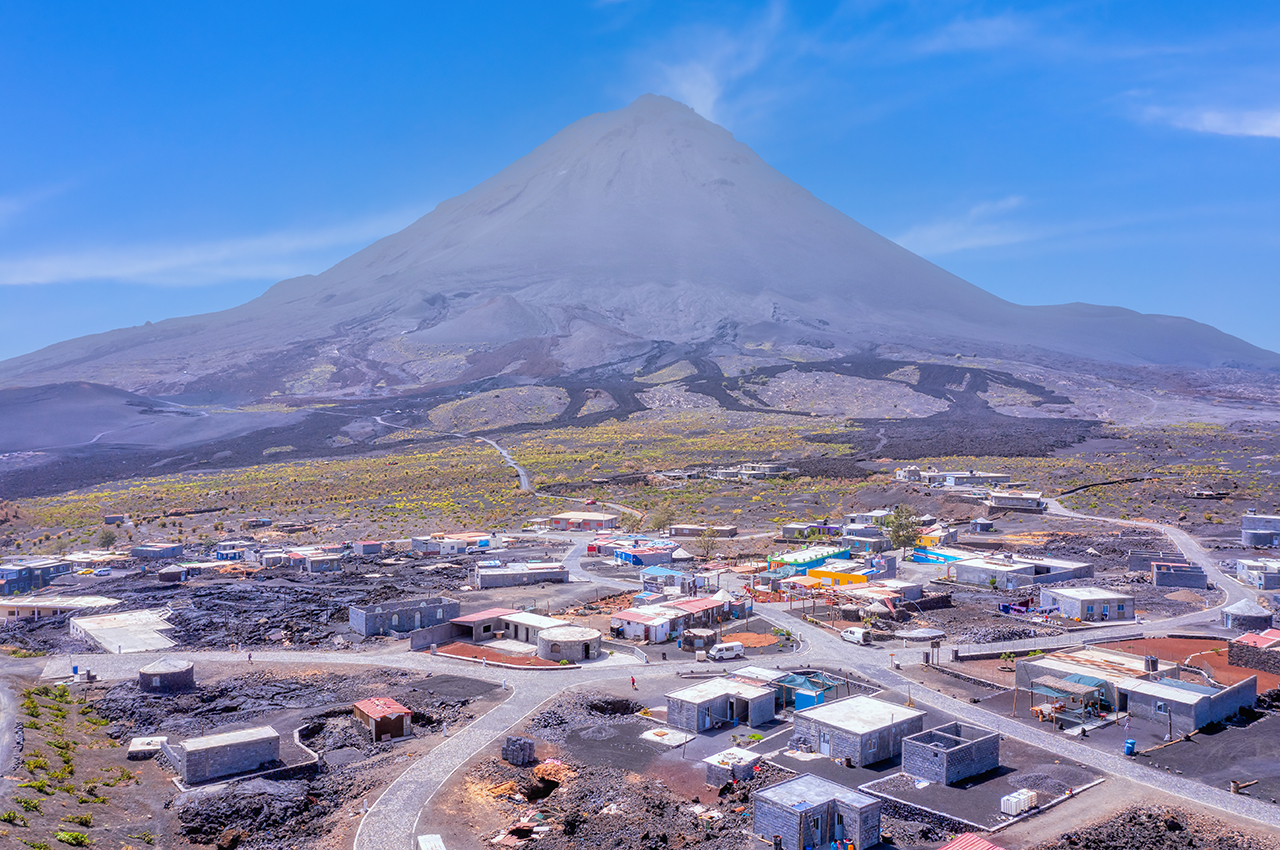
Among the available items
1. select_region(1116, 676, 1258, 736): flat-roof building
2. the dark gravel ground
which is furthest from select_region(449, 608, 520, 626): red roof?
the dark gravel ground

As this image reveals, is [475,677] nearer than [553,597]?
Yes

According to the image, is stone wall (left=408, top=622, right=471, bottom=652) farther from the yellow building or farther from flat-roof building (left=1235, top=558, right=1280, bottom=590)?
flat-roof building (left=1235, top=558, right=1280, bottom=590)

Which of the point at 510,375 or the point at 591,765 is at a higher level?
the point at 510,375

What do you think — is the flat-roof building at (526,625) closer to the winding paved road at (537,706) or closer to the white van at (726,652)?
the winding paved road at (537,706)

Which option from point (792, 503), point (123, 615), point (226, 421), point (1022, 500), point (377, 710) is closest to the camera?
point (377, 710)

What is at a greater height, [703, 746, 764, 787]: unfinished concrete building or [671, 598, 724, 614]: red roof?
[671, 598, 724, 614]: red roof

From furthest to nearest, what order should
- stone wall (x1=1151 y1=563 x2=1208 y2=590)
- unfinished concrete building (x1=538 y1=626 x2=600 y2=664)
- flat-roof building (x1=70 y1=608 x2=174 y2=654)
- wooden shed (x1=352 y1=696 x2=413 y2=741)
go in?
1. stone wall (x1=1151 y1=563 x2=1208 y2=590)
2. flat-roof building (x1=70 y1=608 x2=174 y2=654)
3. unfinished concrete building (x1=538 y1=626 x2=600 y2=664)
4. wooden shed (x1=352 y1=696 x2=413 y2=741)

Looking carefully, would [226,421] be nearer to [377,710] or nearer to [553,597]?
[553,597]

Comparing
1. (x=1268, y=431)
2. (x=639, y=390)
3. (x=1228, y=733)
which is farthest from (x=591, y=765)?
(x=639, y=390)
